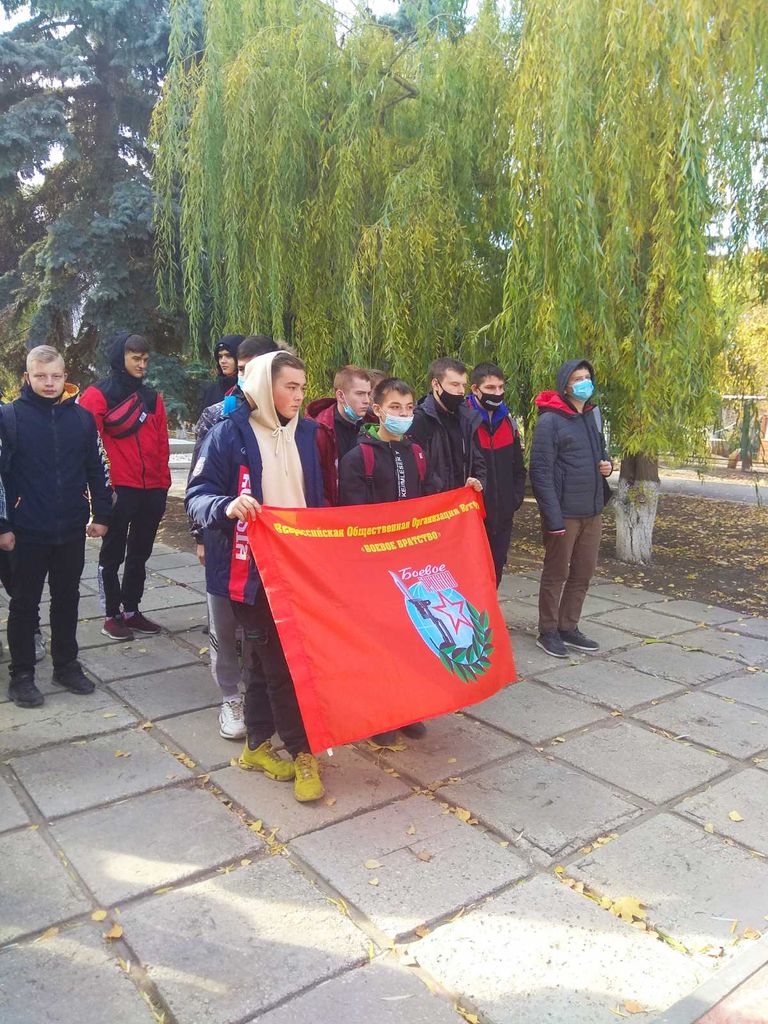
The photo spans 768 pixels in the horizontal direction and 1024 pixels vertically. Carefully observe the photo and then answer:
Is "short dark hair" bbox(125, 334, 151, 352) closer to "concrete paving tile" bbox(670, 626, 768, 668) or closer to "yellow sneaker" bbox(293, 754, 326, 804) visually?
"yellow sneaker" bbox(293, 754, 326, 804)

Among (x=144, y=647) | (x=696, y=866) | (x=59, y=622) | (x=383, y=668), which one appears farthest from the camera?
(x=144, y=647)

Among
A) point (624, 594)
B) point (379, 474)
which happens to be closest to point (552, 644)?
point (624, 594)

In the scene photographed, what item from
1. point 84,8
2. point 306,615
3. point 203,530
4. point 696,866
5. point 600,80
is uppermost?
point 84,8

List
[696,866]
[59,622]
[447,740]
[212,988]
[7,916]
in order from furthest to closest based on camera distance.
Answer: [59,622] → [447,740] → [696,866] → [7,916] → [212,988]

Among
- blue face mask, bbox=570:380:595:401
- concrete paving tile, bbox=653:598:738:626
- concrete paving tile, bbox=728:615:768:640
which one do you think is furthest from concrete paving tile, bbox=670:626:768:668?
blue face mask, bbox=570:380:595:401

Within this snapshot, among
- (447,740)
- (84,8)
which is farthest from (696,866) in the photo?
(84,8)

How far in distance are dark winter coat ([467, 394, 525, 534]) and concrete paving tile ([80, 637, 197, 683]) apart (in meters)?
2.18

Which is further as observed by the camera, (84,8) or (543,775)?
(84,8)

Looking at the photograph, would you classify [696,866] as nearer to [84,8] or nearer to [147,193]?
[147,193]

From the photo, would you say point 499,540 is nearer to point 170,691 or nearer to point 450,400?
point 450,400

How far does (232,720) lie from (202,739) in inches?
6.9

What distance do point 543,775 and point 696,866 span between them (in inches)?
31.7

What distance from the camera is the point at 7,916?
8.27ft

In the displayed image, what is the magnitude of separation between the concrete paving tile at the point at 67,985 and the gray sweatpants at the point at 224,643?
1566mm
